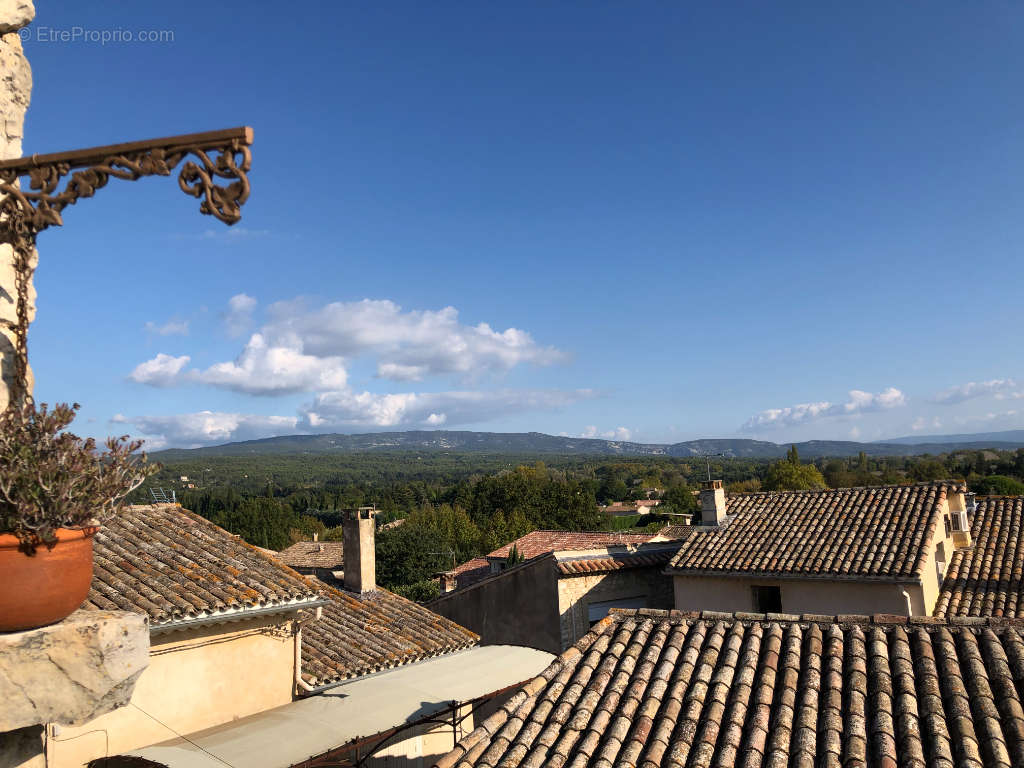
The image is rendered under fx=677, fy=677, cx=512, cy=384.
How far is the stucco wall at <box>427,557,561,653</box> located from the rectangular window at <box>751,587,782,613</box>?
4941 millimetres

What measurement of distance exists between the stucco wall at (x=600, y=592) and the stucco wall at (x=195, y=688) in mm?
7408

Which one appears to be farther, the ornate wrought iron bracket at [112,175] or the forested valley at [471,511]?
the forested valley at [471,511]

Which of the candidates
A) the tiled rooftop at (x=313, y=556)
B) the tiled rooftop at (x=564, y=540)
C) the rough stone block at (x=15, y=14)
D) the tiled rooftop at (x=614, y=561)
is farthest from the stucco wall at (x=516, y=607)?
the tiled rooftop at (x=313, y=556)

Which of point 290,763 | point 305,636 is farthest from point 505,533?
point 290,763

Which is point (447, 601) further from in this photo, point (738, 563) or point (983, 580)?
point (983, 580)

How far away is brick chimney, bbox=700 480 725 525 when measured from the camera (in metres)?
18.6

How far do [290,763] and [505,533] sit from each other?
2410 inches

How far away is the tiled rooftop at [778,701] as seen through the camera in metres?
4.64

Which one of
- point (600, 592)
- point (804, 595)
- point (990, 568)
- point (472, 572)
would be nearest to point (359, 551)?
point (600, 592)

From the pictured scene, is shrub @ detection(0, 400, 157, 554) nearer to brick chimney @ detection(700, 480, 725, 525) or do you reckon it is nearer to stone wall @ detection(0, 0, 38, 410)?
stone wall @ detection(0, 0, 38, 410)

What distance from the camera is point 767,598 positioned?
16125 mm

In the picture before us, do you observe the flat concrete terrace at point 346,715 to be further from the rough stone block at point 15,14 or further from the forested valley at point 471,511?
the forested valley at point 471,511

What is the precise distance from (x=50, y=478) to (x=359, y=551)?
13532mm

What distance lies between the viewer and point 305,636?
11.0 metres
